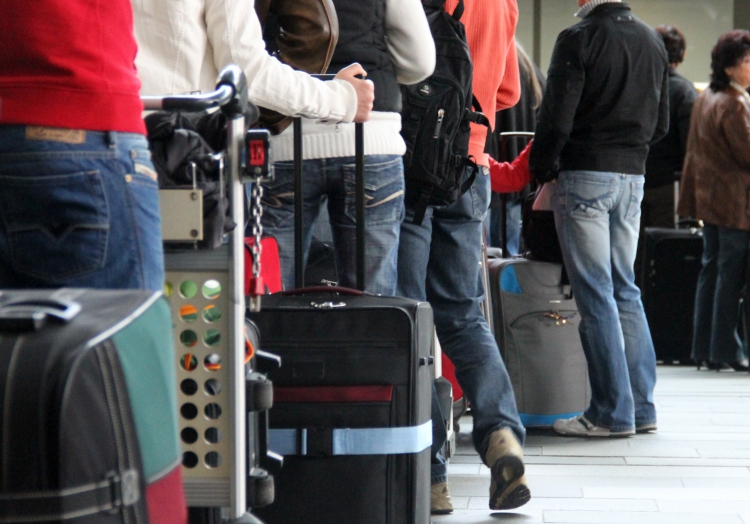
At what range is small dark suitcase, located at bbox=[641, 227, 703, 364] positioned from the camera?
20.7ft

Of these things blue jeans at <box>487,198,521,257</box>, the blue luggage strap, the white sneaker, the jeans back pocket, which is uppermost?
the jeans back pocket

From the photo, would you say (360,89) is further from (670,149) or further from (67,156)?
(670,149)

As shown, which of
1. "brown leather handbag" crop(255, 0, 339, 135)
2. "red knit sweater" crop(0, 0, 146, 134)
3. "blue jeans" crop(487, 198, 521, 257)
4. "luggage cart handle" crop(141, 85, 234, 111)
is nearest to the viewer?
"red knit sweater" crop(0, 0, 146, 134)

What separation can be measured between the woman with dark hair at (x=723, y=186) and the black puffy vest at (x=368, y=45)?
3716 mm

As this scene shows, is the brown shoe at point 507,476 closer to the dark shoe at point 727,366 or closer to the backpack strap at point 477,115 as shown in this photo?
the backpack strap at point 477,115

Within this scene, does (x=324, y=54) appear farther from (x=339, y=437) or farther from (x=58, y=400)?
(x=58, y=400)

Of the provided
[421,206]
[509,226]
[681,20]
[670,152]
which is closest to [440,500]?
[421,206]

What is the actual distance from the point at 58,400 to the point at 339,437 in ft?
3.48

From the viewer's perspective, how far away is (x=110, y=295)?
129 cm

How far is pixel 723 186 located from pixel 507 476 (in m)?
3.58

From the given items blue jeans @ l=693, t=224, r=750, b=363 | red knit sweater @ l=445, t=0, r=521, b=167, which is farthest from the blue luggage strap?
blue jeans @ l=693, t=224, r=750, b=363

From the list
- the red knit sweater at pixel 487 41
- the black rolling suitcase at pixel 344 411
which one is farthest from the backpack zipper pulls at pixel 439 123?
the black rolling suitcase at pixel 344 411

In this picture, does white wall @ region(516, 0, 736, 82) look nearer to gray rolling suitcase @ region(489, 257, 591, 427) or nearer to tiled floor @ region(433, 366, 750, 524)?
tiled floor @ region(433, 366, 750, 524)

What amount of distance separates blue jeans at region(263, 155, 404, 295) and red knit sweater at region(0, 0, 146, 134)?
0.97 m
